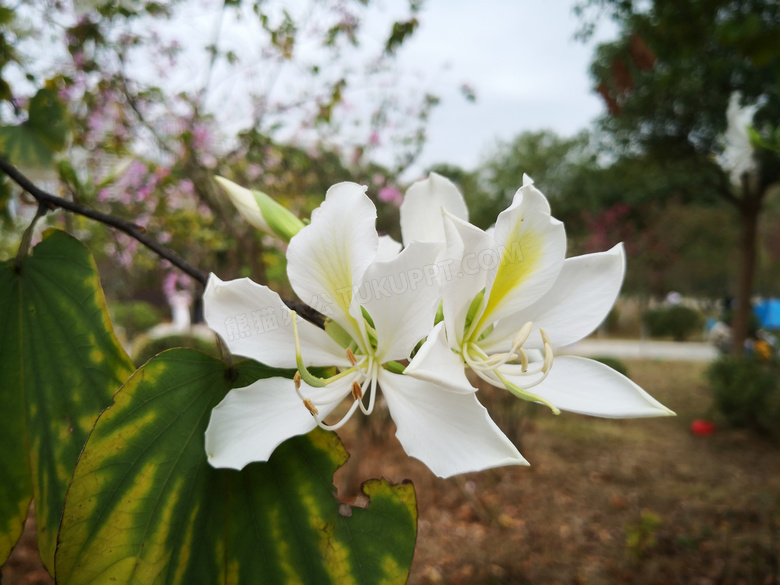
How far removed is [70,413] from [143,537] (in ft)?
0.56

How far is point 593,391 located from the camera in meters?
0.48

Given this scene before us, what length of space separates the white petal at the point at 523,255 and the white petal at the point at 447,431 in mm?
111

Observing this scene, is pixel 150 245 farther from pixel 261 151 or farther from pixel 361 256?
pixel 261 151

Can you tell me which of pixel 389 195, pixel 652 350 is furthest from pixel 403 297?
pixel 652 350

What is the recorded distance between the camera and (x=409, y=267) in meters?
0.43

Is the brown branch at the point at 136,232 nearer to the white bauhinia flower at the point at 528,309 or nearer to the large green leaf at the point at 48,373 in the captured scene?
the large green leaf at the point at 48,373

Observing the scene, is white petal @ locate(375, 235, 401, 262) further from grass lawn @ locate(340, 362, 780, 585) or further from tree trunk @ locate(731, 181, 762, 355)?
tree trunk @ locate(731, 181, 762, 355)

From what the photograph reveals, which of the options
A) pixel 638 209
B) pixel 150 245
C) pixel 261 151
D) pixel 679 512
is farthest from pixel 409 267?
pixel 638 209

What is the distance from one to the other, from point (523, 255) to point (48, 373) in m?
0.52

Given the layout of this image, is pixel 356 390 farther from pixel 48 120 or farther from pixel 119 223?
pixel 48 120

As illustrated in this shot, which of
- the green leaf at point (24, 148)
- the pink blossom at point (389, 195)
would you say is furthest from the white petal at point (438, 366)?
the pink blossom at point (389, 195)

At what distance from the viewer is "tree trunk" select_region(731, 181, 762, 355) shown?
577 centimetres

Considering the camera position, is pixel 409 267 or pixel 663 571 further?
pixel 663 571

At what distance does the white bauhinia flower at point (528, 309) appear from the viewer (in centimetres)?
45
